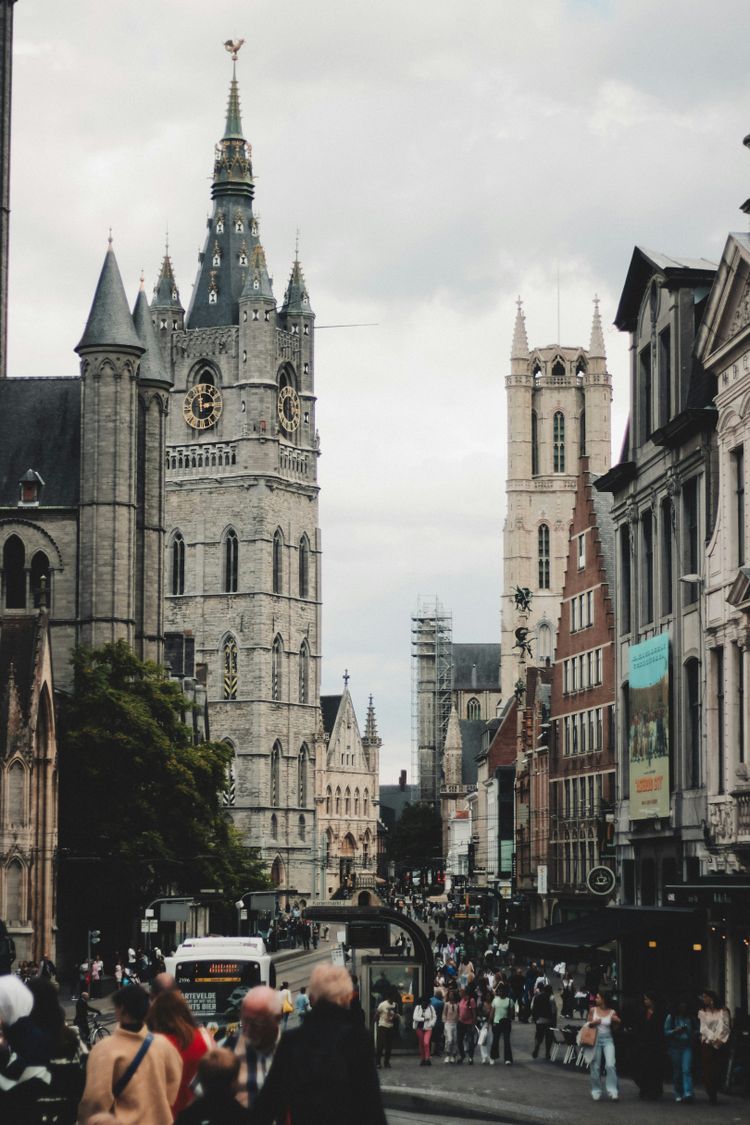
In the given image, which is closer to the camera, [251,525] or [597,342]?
[251,525]

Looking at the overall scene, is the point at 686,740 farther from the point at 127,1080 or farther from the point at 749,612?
the point at 127,1080

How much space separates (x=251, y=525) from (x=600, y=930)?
110m

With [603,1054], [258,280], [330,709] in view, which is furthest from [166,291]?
[603,1054]

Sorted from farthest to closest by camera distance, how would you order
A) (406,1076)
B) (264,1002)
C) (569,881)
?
(569,881) → (406,1076) → (264,1002)

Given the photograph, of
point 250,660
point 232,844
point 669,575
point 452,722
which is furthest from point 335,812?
point 669,575

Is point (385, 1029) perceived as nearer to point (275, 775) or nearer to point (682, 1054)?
point (682, 1054)

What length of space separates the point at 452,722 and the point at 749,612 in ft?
493

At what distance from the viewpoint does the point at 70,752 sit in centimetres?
6512

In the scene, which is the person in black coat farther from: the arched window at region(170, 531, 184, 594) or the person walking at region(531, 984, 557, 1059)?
the arched window at region(170, 531, 184, 594)

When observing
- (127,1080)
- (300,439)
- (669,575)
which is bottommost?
(127,1080)

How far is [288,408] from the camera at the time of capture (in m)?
148

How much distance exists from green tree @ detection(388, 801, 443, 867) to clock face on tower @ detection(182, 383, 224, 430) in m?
51.0

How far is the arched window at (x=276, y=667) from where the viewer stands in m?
142

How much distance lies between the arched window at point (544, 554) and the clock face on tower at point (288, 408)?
23.1 metres
